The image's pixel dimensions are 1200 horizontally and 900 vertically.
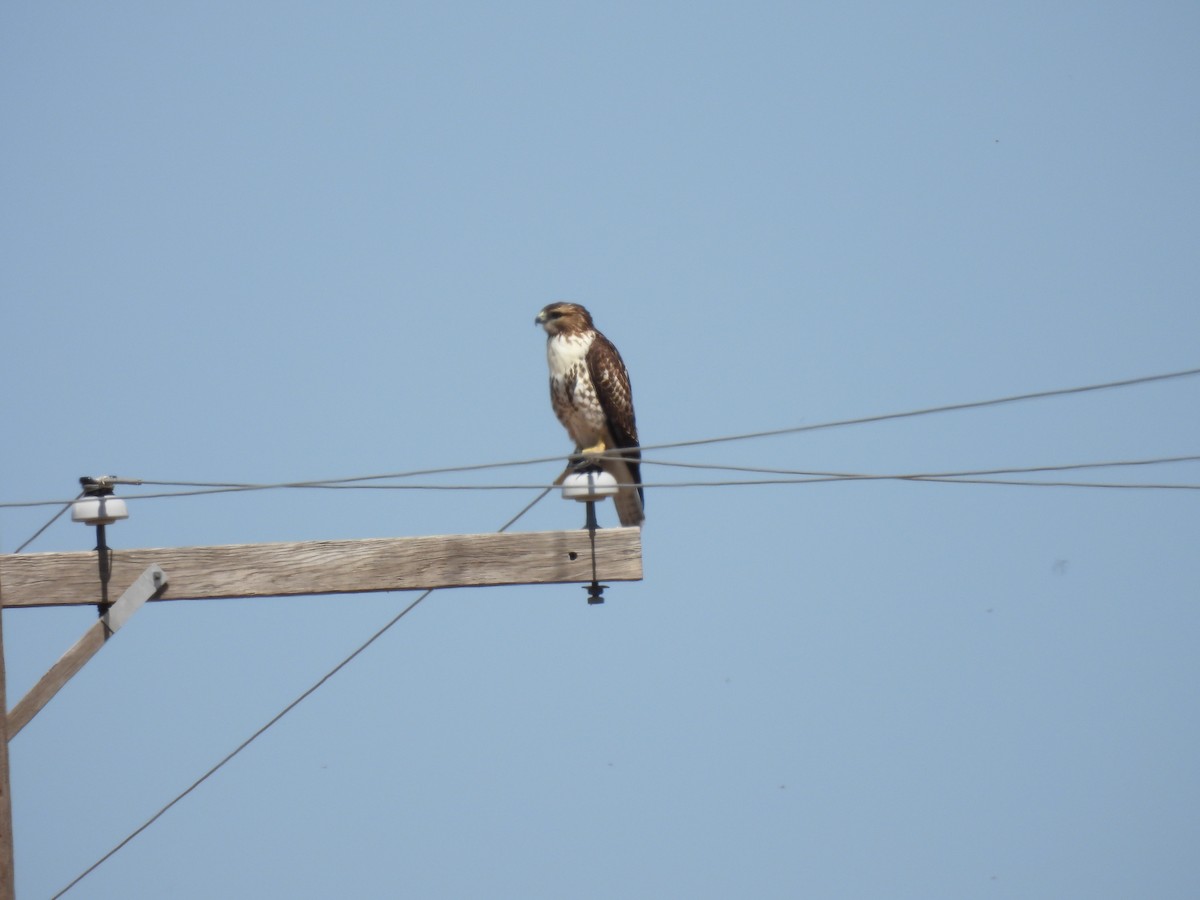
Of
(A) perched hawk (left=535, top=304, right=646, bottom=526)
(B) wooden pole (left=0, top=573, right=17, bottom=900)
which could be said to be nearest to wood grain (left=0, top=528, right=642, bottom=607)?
(B) wooden pole (left=0, top=573, right=17, bottom=900)

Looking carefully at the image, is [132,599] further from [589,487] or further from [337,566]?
[589,487]

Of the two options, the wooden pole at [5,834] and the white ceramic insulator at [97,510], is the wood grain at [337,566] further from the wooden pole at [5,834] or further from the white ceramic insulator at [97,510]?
the wooden pole at [5,834]

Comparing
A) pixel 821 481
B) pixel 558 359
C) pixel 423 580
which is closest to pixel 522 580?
pixel 423 580

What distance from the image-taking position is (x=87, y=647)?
23.6 ft

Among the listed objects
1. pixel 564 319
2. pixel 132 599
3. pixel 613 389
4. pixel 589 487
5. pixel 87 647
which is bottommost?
pixel 87 647

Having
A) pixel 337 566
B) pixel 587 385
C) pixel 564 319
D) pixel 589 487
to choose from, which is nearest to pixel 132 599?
pixel 337 566

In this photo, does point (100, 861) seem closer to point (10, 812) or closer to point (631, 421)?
point (10, 812)

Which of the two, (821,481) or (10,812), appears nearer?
(10,812)

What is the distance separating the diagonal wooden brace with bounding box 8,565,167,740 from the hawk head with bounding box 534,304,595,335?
3.14 m

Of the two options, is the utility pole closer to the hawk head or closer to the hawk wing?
the hawk wing

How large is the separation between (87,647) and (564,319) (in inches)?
138

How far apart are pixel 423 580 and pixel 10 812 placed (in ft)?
5.72

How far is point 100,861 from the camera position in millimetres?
7449

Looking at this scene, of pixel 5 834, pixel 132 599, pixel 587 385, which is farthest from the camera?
pixel 587 385
